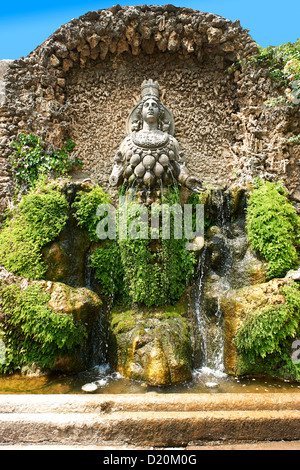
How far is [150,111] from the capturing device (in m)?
5.08

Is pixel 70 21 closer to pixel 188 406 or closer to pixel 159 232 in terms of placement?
pixel 159 232

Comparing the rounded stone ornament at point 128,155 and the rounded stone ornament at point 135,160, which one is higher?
the rounded stone ornament at point 128,155

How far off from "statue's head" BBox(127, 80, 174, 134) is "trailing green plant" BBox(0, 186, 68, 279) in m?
1.92

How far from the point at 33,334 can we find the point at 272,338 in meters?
2.68

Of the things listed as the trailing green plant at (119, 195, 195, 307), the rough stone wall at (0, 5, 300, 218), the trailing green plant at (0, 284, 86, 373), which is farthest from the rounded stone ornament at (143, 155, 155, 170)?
the trailing green plant at (0, 284, 86, 373)

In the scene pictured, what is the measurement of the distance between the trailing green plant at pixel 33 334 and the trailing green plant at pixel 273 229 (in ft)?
8.98

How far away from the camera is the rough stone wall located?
590 cm

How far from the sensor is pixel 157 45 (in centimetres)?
654

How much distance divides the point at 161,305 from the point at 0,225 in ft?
9.94

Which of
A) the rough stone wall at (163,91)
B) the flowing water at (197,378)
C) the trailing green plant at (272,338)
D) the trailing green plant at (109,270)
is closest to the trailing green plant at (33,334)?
the flowing water at (197,378)

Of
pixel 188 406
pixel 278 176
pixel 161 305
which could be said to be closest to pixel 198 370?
pixel 161 305

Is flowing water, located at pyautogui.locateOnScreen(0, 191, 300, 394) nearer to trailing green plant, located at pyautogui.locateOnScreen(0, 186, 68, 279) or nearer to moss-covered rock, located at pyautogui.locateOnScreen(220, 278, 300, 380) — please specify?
moss-covered rock, located at pyautogui.locateOnScreen(220, 278, 300, 380)

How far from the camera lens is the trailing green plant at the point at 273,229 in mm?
4215

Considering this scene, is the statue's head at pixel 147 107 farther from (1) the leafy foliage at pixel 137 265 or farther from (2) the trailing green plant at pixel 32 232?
(2) the trailing green plant at pixel 32 232
